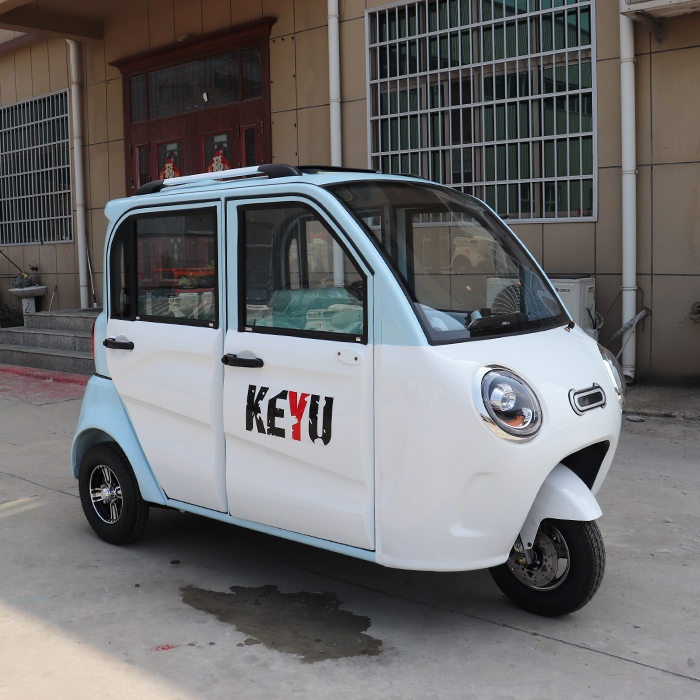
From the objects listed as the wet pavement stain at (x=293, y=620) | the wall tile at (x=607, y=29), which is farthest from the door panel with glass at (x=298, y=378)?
the wall tile at (x=607, y=29)

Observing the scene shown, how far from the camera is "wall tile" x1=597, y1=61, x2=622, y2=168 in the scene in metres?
7.57

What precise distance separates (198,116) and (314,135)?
216 cm

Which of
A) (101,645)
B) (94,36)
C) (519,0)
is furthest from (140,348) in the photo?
(94,36)

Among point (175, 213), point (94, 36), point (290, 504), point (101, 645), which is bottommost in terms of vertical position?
point (101, 645)

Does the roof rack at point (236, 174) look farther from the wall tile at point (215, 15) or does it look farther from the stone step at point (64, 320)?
the stone step at point (64, 320)

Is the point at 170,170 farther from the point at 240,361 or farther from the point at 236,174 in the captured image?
the point at 240,361

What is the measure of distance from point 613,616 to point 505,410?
1082mm

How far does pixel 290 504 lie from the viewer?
11.5 ft

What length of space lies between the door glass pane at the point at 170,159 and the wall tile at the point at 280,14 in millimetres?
2239

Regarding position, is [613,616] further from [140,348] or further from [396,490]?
[140,348]

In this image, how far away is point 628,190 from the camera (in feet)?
24.5

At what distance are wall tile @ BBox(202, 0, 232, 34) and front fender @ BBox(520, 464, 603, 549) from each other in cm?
898

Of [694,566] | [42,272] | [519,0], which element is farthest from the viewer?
[42,272]

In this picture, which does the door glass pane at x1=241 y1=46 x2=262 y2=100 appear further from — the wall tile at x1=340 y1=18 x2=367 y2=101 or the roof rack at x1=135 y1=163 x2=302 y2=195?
the roof rack at x1=135 y1=163 x2=302 y2=195
